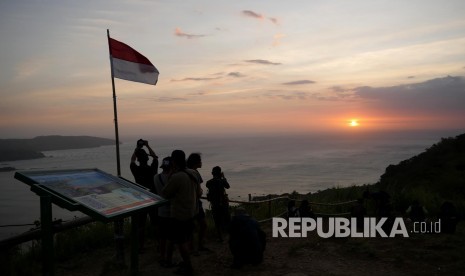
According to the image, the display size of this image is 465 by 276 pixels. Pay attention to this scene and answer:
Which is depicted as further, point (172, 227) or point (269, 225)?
point (269, 225)

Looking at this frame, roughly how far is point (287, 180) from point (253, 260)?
67.2 m


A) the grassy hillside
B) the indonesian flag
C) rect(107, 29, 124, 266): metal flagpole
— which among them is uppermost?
the indonesian flag

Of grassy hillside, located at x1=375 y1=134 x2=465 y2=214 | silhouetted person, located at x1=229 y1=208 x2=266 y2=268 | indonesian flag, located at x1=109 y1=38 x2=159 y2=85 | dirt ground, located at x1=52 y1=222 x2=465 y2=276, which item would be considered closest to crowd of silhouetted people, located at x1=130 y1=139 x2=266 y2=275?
silhouetted person, located at x1=229 y1=208 x2=266 y2=268

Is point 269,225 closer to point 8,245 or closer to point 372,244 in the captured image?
point 372,244

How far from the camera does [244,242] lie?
5.90 meters

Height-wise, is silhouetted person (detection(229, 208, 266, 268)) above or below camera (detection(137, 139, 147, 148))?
below

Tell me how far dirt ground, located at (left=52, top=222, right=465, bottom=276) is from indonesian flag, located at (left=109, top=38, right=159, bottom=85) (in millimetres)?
3208

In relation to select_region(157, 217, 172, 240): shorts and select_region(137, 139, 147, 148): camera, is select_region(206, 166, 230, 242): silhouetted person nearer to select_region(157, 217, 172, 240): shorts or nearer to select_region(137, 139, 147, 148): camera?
select_region(157, 217, 172, 240): shorts

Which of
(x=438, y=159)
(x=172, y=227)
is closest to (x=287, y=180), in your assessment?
(x=438, y=159)

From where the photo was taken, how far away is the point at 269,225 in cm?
953

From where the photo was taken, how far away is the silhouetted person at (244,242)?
5898 mm

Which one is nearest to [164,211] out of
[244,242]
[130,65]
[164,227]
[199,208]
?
[164,227]

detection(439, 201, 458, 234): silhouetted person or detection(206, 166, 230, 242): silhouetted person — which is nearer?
detection(206, 166, 230, 242): silhouetted person

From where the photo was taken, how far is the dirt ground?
5809 mm
